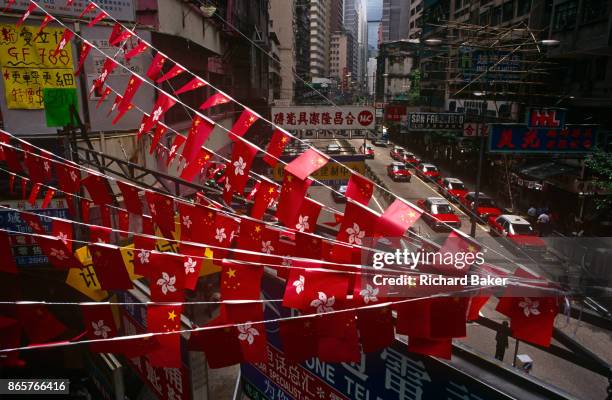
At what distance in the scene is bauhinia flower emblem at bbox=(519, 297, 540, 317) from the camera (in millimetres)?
3613

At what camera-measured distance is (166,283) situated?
15.6ft

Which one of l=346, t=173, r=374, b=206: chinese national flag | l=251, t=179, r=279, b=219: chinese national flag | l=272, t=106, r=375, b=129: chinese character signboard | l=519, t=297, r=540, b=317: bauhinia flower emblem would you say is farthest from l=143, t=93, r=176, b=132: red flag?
l=272, t=106, r=375, b=129: chinese character signboard

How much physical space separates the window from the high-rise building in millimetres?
114626

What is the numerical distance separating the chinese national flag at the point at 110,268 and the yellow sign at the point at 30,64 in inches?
338

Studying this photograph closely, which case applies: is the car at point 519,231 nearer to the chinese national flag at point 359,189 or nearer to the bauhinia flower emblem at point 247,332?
the chinese national flag at point 359,189

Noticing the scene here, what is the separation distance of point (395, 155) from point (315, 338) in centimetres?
4998

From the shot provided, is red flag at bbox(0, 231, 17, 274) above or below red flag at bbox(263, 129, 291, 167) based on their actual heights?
below

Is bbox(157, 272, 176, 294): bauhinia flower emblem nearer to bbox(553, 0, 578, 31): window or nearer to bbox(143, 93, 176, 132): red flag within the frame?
bbox(143, 93, 176, 132): red flag

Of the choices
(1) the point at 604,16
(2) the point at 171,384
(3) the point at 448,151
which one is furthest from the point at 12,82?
(3) the point at 448,151

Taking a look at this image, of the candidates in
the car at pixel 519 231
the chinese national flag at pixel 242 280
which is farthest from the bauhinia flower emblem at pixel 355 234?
the car at pixel 519 231

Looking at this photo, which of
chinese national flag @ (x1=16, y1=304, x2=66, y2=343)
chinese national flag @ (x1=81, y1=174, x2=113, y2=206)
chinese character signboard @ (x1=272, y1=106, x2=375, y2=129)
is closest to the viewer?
chinese national flag @ (x1=16, y1=304, x2=66, y2=343)

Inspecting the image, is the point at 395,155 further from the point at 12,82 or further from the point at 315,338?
the point at 315,338

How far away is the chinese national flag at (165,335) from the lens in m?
4.48

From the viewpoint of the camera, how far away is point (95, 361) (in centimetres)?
910
